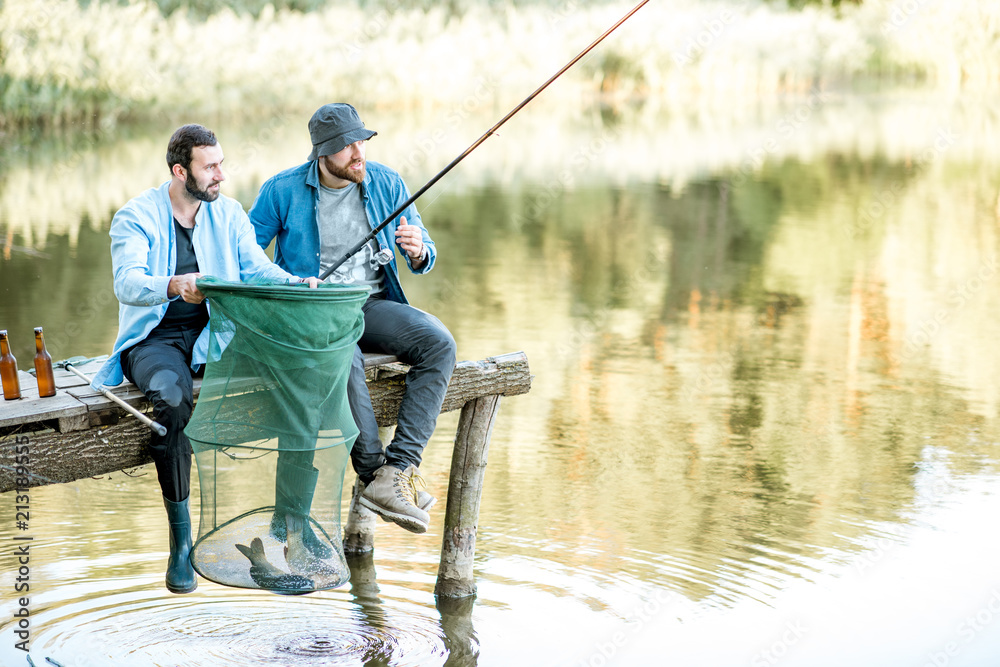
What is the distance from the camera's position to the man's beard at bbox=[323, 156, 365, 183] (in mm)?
4520

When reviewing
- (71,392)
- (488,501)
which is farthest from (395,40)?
(71,392)

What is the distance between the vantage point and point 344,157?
450cm

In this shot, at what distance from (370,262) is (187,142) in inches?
35.6

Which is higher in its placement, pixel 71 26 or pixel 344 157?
pixel 71 26

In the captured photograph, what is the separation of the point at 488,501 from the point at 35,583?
1972 mm

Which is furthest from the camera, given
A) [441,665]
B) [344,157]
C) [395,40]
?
[395,40]

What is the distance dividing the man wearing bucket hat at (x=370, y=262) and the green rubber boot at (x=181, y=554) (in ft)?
1.86

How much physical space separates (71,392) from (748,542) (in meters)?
2.82

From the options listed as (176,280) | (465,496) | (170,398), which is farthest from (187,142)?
(465,496)

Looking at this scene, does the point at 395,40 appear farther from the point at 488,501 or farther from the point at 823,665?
the point at 823,665

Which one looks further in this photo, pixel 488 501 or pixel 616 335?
pixel 616 335

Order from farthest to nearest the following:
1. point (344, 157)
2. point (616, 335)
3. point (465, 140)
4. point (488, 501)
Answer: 1. point (465, 140)
2. point (616, 335)
3. point (488, 501)
4. point (344, 157)

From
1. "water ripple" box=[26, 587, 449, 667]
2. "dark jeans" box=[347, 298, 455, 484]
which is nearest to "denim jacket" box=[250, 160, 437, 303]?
"dark jeans" box=[347, 298, 455, 484]

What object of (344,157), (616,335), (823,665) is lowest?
(823,665)
